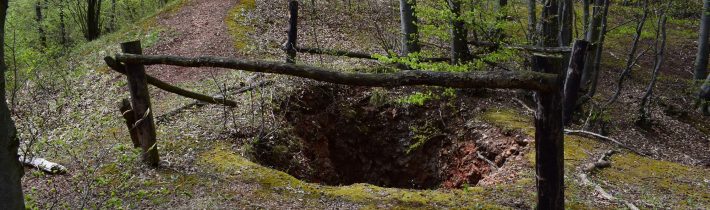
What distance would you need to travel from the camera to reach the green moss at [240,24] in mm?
16812

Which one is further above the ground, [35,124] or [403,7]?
[403,7]

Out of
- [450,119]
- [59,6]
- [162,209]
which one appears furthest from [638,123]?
[59,6]

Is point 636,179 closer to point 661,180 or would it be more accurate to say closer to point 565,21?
point 661,180

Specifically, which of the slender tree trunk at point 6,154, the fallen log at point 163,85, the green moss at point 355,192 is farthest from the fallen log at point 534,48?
the slender tree trunk at point 6,154

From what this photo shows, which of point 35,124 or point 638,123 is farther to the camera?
point 638,123

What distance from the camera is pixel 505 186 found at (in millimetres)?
7516

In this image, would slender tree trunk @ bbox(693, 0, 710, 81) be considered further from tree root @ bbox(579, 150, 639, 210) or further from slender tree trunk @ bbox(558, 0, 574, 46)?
tree root @ bbox(579, 150, 639, 210)

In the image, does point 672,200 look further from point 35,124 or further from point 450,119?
point 35,124

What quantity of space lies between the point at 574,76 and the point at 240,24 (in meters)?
13.3

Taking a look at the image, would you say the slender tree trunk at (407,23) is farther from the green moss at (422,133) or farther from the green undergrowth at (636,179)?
the green undergrowth at (636,179)

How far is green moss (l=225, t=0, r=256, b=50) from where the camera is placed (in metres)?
16.8

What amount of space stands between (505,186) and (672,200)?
245cm

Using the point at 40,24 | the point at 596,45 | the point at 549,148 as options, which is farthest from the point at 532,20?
the point at 40,24

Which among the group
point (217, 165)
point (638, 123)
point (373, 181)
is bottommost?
point (373, 181)
